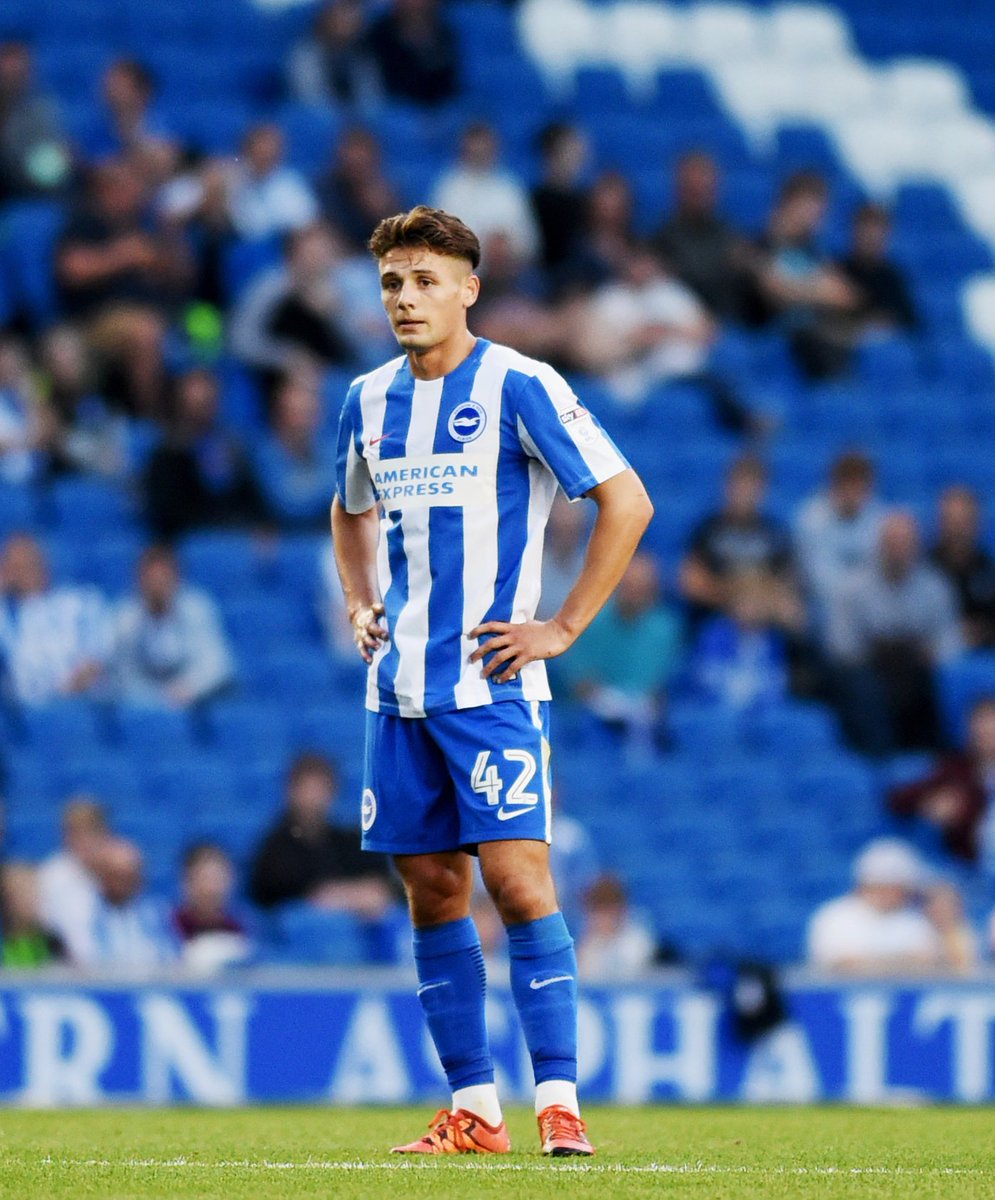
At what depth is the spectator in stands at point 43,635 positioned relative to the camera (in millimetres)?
9945

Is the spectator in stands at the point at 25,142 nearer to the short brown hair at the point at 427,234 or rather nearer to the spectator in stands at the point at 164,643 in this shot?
the spectator in stands at the point at 164,643

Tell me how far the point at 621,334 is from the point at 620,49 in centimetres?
292

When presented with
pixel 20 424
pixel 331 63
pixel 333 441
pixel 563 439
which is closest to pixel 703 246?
pixel 331 63

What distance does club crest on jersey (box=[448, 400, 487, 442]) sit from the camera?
4.96 metres

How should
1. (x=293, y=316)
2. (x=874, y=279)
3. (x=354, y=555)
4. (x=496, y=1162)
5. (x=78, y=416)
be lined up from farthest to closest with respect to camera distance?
(x=874, y=279)
(x=293, y=316)
(x=78, y=416)
(x=354, y=555)
(x=496, y=1162)

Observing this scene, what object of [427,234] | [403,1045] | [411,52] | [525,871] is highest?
[411,52]

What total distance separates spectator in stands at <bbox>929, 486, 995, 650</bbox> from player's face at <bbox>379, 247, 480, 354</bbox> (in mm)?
6624

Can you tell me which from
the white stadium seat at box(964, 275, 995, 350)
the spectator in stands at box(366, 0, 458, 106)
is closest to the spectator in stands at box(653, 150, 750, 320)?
the spectator in stands at box(366, 0, 458, 106)

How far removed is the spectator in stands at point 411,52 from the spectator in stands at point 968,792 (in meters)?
4.82

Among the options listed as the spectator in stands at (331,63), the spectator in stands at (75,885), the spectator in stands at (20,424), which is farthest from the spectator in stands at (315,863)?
the spectator in stands at (331,63)

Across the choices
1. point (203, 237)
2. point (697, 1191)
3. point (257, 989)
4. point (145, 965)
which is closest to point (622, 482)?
point (697, 1191)

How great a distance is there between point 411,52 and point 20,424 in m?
3.57

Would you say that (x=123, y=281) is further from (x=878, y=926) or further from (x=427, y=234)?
(x=427, y=234)

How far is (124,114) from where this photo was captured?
38.4 ft
